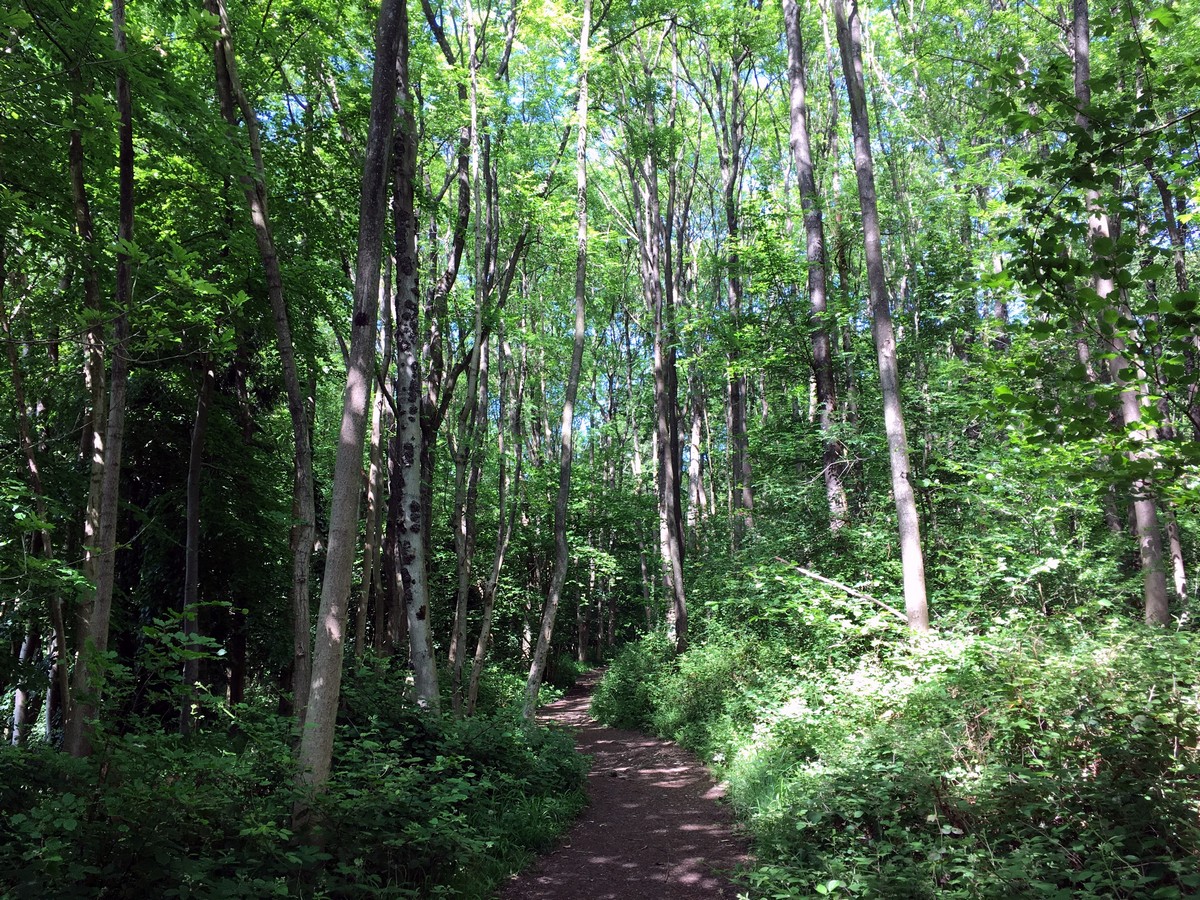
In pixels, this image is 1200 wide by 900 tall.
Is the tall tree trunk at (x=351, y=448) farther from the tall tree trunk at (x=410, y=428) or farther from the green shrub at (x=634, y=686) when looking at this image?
the green shrub at (x=634, y=686)

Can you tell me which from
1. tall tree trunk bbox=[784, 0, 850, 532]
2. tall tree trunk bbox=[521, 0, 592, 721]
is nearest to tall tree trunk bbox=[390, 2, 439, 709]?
tall tree trunk bbox=[521, 0, 592, 721]

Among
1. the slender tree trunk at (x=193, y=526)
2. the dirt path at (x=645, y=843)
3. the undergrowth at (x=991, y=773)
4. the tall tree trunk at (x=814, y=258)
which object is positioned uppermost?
the tall tree trunk at (x=814, y=258)

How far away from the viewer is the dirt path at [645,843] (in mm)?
5414

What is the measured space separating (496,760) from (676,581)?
7.55 meters

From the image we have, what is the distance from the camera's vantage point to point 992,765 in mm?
4555

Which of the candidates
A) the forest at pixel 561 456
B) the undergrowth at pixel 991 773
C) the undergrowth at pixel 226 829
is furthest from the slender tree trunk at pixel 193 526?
the undergrowth at pixel 991 773

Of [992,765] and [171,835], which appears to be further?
[992,765]

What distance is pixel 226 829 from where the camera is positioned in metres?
3.95

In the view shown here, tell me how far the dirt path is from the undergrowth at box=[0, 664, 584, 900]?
432 millimetres

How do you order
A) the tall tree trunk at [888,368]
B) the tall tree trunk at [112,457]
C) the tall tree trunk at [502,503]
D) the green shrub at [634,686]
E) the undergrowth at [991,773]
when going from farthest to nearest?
the green shrub at [634,686], the tall tree trunk at [502,503], the tall tree trunk at [888,368], the tall tree trunk at [112,457], the undergrowth at [991,773]

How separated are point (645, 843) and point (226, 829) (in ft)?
13.1

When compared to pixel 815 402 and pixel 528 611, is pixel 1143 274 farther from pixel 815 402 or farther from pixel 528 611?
pixel 528 611

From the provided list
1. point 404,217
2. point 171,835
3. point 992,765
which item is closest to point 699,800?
point 992,765

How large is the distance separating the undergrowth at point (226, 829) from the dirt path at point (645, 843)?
43 cm
